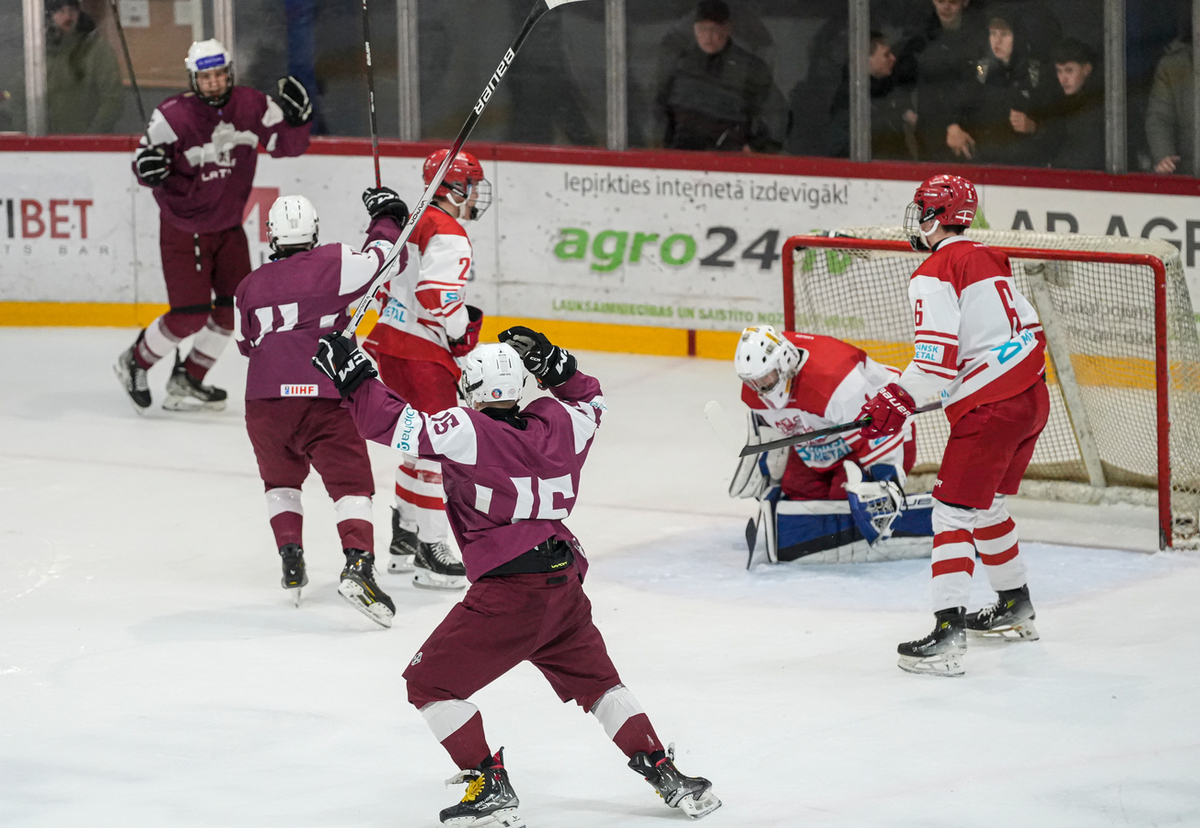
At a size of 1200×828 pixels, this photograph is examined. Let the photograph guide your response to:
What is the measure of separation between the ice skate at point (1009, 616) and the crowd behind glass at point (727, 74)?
10.7 ft

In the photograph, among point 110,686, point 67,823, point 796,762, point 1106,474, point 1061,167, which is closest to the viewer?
point 67,823

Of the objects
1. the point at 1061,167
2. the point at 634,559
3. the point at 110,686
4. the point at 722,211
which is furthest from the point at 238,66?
the point at 110,686

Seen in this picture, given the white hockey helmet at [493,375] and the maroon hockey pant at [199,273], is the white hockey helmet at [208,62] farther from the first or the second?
the white hockey helmet at [493,375]

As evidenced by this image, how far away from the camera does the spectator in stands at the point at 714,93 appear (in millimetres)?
8359

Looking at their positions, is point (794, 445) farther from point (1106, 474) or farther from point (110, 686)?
point (110, 686)

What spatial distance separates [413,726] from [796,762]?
2.94ft

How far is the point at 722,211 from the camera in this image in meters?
8.23

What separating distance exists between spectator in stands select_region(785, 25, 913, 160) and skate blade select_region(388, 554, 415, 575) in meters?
3.59

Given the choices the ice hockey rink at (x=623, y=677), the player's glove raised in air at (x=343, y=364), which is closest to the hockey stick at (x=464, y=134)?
the player's glove raised in air at (x=343, y=364)

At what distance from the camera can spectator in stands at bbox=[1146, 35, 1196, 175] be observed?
7230mm

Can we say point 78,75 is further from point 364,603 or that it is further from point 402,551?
point 364,603

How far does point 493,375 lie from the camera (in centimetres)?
342

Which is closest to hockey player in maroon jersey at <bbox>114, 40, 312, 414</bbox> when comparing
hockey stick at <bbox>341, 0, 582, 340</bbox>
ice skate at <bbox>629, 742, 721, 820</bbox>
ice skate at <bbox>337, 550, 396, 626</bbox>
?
ice skate at <bbox>337, 550, 396, 626</bbox>

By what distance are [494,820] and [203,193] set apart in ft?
14.8
